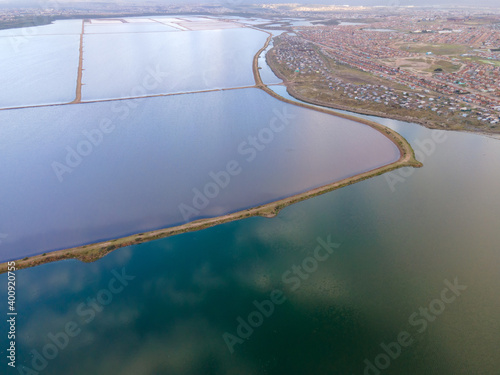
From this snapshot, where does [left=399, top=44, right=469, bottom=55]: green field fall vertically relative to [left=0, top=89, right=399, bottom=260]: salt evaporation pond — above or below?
above

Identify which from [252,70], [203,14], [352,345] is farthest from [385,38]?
[203,14]

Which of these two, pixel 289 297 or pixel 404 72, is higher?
pixel 404 72

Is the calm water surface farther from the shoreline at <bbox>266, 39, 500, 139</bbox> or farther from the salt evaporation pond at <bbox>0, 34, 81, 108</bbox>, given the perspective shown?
the salt evaporation pond at <bbox>0, 34, 81, 108</bbox>

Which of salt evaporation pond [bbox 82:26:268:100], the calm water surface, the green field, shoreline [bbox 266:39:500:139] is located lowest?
the calm water surface

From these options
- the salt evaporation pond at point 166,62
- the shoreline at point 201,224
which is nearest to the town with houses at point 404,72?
the salt evaporation pond at point 166,62

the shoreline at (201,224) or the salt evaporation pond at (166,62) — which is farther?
the salt evaporation pond at (166,62)

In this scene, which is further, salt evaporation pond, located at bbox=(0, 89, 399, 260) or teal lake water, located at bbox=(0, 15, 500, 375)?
salt evaporation pond, located at bbox=(0, 89, 399, 260)

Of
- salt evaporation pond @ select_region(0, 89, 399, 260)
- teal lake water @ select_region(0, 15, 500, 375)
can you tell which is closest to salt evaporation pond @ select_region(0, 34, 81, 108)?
salt evaporation pond @ select_region(0, 89, 399, 260)

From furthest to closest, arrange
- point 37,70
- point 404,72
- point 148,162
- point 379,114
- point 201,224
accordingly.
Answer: point 37,70 → point 404,72 → point 379,114 → point 148,162 → point 201,224

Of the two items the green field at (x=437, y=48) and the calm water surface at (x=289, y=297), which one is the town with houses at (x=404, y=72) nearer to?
the green field at (x=437, y=48)

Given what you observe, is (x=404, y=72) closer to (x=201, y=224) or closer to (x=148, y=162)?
(x=148, y=162)

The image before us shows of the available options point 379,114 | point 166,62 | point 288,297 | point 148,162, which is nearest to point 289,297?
point 288,297
